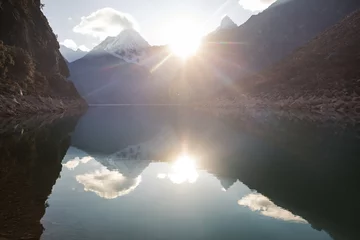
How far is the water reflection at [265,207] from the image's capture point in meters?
14.0

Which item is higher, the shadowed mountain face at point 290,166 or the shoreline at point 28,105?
the shoreline at point 28,105

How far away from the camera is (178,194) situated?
16750 millimetres

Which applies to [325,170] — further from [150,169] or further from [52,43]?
[52,43]

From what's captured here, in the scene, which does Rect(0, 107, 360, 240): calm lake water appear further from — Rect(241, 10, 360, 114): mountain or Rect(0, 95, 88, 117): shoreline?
Rect(241, 10, 360, 114): mountain

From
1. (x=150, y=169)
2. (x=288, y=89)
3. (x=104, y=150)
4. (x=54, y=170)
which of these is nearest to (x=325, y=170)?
(x=150, y=169)

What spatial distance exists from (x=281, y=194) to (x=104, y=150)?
21.2 metres

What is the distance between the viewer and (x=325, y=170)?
23.1 m

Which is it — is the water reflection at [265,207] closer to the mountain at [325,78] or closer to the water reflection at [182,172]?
the water reflection at [182,172]

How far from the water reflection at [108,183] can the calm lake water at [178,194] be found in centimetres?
5

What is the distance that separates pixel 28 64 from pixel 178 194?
83.6 m


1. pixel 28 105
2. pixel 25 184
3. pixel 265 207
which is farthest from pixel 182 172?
pixel 28 105

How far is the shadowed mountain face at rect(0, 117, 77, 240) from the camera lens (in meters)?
11.4

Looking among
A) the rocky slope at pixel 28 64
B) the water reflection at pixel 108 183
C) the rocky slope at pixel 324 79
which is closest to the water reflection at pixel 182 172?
the water reflection at pixel 108 183

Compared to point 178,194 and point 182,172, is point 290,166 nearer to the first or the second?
point 182,172
